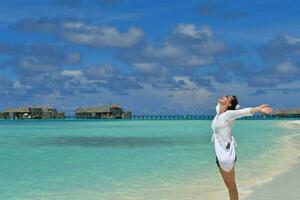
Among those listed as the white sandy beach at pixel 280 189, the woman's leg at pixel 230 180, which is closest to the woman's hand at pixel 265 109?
the woman's leg at pixel 230 180

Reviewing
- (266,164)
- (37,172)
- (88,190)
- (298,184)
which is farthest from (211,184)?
(37,172)

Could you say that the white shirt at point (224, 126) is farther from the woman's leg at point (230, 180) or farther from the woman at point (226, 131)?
the woman's leg at point (230, 180)

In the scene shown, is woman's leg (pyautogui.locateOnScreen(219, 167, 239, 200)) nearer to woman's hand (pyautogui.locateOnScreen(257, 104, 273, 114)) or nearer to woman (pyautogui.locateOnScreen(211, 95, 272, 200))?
woman (pyautogui.locateOnScreen(211, 95, 272, 200))

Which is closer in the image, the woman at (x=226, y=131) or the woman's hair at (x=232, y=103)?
the woman at (x=226, y=131)

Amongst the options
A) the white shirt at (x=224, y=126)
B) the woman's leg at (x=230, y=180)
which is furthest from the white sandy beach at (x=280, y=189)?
the white shirt at (x=224, y=126)

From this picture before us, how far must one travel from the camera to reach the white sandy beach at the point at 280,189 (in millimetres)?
10376

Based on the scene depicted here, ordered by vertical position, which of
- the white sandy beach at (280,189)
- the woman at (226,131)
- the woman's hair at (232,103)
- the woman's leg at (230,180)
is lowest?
the white sandy beach at (280,189)

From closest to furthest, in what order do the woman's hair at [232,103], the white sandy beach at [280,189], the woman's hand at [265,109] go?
the woman's hand at [265,109], the woman's hair at [232,103], the white sandy beach at [280,189]

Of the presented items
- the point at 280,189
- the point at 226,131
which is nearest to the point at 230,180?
the point at 226,131

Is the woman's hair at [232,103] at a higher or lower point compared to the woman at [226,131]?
higher

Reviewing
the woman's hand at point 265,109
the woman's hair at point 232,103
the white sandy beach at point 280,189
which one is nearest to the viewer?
the woman's hand at point 265,109

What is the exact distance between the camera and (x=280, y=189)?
11.4 meters

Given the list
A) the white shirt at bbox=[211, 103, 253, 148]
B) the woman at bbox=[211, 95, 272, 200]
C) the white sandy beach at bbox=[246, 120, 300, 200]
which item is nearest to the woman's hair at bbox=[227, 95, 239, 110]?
the woman at bbox=[211, 95, 272, 200]

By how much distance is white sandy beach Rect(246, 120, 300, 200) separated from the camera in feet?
34.0
